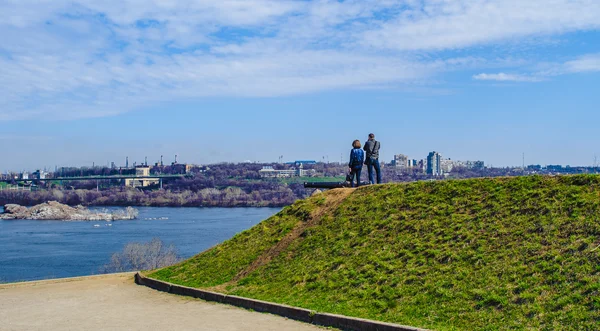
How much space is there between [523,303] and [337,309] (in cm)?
247

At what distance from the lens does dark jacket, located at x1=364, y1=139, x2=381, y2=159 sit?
1474cm

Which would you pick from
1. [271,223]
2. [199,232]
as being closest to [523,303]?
[271,223]

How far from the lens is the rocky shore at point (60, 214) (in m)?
83.6

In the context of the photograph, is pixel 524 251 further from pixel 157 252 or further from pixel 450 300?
pixel 157 252

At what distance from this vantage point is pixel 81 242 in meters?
53.2

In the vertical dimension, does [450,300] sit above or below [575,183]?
below

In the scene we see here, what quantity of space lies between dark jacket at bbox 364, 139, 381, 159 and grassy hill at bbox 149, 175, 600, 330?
1086 millimetres

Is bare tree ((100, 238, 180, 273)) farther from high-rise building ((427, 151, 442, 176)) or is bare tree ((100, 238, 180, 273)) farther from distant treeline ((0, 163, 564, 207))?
distant treeline ((0, 163, 564, 207))

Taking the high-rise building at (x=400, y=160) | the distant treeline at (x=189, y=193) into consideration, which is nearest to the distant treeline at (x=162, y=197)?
the distant treeline at (x=189, y=193)

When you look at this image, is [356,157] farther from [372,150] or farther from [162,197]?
[162,197]

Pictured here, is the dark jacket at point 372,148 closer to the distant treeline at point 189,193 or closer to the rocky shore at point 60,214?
the rocky shore at point 60,214

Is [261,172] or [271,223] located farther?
[261,172]

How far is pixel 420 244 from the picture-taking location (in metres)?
10.3

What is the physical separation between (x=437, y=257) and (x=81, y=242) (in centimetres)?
4823
